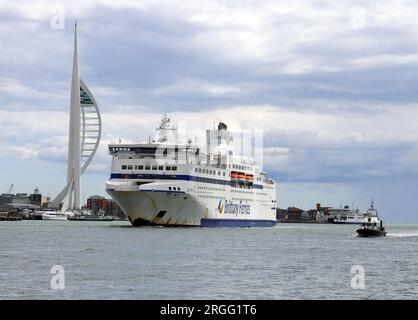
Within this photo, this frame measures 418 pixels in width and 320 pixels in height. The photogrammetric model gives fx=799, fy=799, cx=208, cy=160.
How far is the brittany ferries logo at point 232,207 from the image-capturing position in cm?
9349

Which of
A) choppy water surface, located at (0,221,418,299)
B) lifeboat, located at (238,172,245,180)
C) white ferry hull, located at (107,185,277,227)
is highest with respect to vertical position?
lifeboat, located at (238,172,245,180)

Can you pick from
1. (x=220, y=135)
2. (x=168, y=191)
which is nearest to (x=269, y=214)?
(x=220, y=135)

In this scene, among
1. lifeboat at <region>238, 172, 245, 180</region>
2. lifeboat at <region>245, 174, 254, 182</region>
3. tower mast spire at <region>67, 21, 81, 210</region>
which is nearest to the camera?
lifeboat at <region>238, 172, 245, 180</region>

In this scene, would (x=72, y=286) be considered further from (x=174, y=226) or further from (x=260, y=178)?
(x=260, y=178)

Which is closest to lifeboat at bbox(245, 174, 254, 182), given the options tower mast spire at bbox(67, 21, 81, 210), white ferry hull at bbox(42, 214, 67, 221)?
tower mast spire at bbox(67, 21, 81, 210)

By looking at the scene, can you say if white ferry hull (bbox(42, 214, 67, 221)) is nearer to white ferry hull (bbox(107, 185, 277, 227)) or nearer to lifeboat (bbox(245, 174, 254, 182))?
lifeboat (bbox(245, 174, 254, 182))

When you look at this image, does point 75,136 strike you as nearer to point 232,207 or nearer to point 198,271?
point 232,207

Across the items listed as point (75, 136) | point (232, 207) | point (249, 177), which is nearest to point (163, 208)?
point (232, 207)

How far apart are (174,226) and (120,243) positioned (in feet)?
87.3

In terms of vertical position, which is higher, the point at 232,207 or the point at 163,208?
the point at 232,207

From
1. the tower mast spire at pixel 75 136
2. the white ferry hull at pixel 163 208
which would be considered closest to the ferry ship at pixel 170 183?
the white ferry hull at pixel 163 208

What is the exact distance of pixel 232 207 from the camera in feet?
320

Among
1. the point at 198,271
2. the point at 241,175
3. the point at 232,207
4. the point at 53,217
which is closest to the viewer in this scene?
the point at 198,271

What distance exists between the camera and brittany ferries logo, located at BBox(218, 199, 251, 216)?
9349 cm
